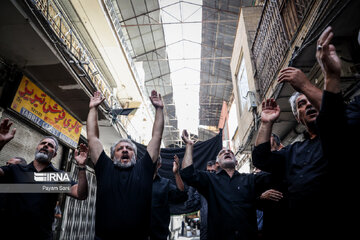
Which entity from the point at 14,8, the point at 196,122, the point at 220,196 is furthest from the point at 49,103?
the point at 196,122

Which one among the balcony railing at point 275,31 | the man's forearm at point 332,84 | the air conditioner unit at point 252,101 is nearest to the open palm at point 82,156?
the man's forearm at point 332,84

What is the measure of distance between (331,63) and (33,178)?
3.10 meters

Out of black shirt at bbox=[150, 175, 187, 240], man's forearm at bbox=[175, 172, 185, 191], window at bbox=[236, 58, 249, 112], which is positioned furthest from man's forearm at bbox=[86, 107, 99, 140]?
window at bbox=[236, 58, 249, 112]

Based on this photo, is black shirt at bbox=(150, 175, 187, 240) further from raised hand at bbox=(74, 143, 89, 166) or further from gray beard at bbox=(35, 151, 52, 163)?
gray beard at bbox=(35, 151, 52, 163)

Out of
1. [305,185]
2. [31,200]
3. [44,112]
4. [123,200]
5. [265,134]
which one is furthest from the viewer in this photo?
[44,112]

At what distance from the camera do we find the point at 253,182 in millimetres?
2709

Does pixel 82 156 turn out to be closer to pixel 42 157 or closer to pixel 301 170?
pixel 42 157

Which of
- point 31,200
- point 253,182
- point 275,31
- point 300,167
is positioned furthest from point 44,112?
point 275,31

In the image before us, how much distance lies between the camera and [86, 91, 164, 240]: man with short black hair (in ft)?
5.61

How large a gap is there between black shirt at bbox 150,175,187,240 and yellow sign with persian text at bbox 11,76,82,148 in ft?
11.9

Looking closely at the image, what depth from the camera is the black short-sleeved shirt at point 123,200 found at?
1.70 m

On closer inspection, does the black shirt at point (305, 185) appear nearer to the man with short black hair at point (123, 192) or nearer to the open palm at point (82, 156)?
the man with short black hair at point (123, 192)

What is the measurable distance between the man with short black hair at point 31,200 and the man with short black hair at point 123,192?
0.74 m

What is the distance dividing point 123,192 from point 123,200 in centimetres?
7
